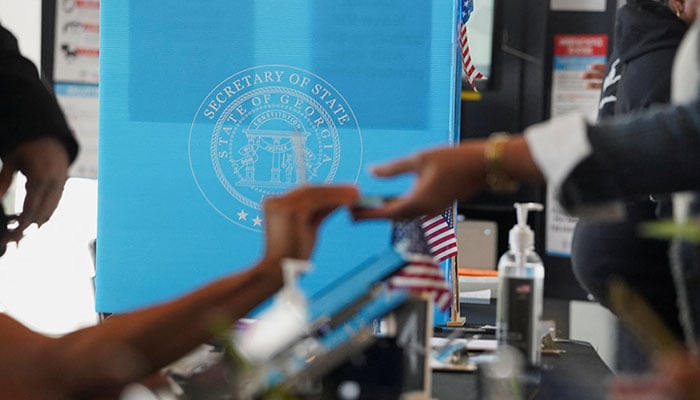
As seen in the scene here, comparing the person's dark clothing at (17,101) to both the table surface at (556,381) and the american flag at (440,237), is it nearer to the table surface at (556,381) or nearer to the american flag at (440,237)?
the american flag at (440,237)

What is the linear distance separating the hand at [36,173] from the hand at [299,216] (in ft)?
4.07

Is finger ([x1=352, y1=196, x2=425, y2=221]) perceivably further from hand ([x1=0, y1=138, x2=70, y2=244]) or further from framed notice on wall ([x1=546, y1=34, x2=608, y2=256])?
framed notice on wall ([x1=546, y1=34, x2=608, y2=256])

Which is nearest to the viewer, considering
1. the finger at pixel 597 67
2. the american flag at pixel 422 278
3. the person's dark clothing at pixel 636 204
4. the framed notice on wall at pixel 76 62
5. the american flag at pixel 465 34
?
the american flag at pixel 422 278

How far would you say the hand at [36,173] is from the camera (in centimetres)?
228

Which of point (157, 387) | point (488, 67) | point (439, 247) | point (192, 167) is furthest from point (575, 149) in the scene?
point (488, 67)

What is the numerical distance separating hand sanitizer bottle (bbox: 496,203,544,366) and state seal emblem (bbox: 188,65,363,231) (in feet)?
2.02

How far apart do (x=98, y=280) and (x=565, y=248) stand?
141 inches

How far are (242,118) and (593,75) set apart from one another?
3.61 meters

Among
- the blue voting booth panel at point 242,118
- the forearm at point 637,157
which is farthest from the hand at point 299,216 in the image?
the blue voting booth panel at point 242,118

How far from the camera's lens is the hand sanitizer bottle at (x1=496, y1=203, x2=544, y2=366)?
1.57 metres

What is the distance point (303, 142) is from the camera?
84.7 inches

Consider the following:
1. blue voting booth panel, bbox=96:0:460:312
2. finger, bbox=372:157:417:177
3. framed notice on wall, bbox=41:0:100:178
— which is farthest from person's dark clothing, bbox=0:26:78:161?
framed notice on wall, bbox=41:0:100:178

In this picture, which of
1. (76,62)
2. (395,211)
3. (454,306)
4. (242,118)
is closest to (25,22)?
(76,62)

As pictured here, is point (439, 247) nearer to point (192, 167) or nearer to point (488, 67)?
point (192, 167)
